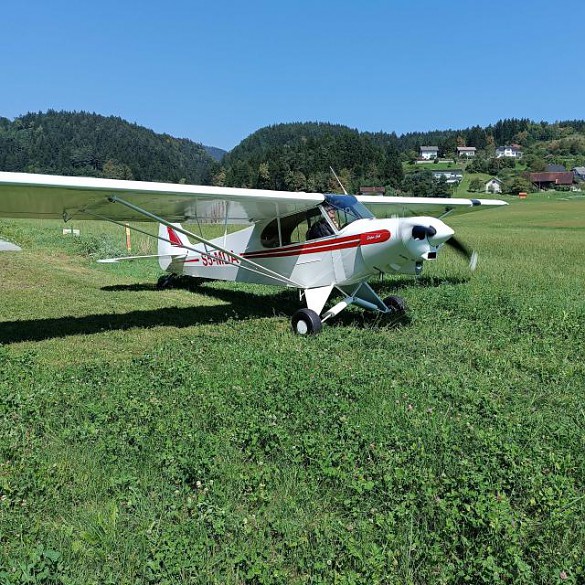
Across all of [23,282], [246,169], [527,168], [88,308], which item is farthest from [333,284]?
[527,168]

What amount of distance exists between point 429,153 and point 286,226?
19828cm

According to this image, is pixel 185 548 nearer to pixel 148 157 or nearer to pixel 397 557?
pixel 397 557

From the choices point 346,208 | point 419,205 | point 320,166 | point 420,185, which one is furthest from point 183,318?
point 320,166

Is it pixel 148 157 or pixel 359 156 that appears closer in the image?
pixel 359 156

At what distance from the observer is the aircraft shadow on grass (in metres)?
8.09

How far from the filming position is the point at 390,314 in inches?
356

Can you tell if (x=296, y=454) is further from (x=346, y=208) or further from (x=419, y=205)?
(x=419, y=205)

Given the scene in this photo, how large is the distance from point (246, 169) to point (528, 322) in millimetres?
106229

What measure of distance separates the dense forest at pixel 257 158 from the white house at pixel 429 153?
103 inches

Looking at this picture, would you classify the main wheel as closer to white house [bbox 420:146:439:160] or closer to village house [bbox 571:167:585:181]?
village house [bbox 571:167:585:181]

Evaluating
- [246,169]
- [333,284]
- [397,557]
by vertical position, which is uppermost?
[246,169]

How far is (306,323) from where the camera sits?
315 inches

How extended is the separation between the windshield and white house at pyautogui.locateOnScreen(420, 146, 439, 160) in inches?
7407

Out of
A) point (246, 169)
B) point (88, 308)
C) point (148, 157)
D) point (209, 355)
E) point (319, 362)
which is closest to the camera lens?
point (319, 362)
